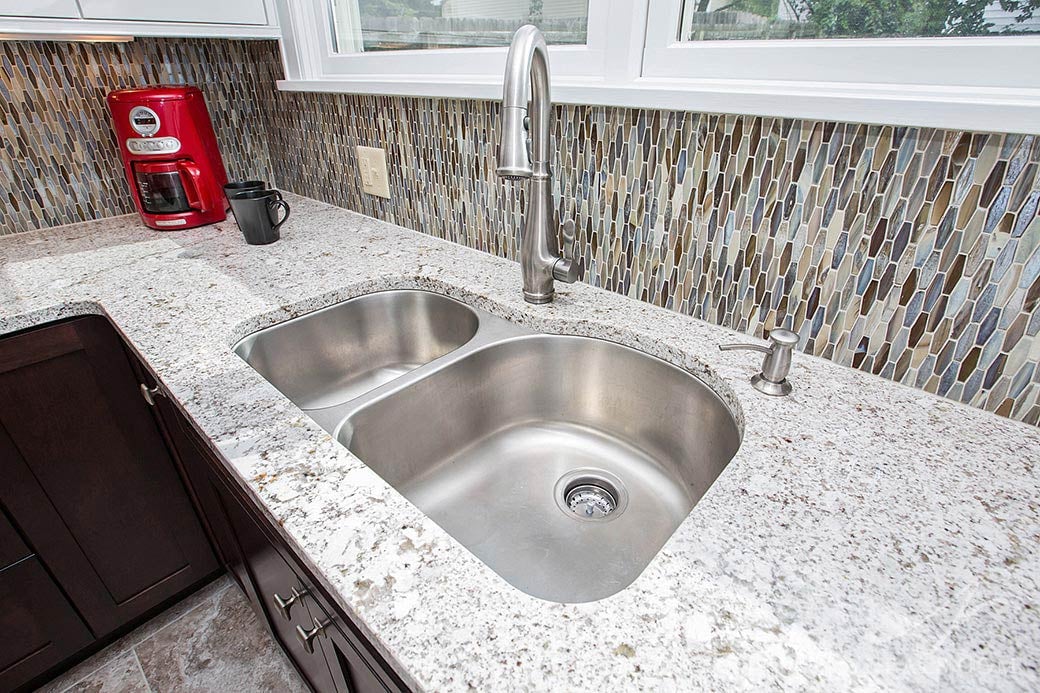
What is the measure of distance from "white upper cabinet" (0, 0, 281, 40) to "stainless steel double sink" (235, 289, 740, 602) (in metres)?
0.76

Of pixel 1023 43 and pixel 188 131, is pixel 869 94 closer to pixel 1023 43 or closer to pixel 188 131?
pixel 1023 43

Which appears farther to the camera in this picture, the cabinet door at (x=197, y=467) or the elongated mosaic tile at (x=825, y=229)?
the cabinet door at (x=197, y=467)

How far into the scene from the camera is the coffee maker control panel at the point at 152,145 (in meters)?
1.22

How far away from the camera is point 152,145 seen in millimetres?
1229

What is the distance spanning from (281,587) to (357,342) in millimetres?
486

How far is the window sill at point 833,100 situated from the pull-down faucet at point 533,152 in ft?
0.35

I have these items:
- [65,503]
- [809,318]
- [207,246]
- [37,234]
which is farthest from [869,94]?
[37,234]

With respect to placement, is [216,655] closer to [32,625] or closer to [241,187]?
[32,625]

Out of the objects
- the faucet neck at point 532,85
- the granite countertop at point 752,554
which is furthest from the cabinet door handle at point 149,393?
the faucet neck at point 532,85

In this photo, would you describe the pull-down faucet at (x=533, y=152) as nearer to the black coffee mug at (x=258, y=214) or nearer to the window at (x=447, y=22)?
the window at (x=447, y=22)

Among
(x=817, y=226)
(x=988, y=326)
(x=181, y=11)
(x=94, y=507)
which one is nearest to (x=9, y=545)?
(x=94, y=507)

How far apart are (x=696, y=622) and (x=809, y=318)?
51cm

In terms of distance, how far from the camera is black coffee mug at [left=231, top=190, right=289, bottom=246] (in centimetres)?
117

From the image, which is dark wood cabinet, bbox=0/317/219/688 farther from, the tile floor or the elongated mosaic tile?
the elongated mosaic tile
